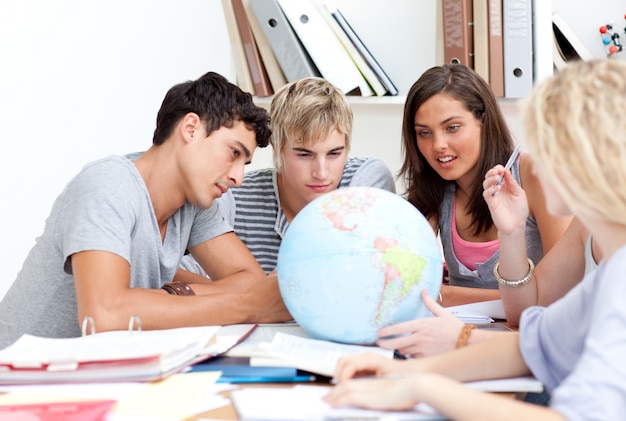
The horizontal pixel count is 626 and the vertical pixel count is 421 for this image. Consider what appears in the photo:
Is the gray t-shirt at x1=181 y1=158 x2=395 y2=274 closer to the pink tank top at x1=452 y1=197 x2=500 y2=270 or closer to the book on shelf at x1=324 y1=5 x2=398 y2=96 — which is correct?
the pink tank top at x1=452 y1=197 x2=500 y2=270

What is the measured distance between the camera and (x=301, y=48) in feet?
11.0

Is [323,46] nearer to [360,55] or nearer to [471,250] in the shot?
[360,55]

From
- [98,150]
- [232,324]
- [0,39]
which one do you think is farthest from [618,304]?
[98,150]

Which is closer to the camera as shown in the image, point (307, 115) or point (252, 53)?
point (307, 115)

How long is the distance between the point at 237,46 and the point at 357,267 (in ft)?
7.53

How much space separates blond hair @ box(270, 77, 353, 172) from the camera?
7.45 ft

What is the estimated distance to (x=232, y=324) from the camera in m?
1.73

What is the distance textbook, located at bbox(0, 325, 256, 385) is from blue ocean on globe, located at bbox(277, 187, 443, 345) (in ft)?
0.71

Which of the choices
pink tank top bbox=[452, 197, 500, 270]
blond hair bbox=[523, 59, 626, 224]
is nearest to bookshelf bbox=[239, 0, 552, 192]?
pink tank top bbox=[452, 197, 500, 270]

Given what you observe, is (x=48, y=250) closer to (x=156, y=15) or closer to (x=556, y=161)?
(x=556, y=161)

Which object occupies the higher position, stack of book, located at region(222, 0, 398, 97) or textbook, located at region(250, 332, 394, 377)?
stack of book, located at region(222, 0, 398, 97)

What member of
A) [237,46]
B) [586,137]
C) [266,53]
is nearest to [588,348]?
[586,137]

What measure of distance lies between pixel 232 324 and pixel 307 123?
2.53ft

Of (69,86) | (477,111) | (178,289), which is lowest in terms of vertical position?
(178,289)
